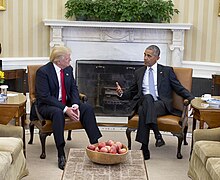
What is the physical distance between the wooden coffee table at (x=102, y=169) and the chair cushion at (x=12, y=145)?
0.44 metres

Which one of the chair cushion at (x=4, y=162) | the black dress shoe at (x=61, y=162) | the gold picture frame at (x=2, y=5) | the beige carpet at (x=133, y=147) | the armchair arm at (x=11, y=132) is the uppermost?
the gold picture frame at (x=2, y=5)

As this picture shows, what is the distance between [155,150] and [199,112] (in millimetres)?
882

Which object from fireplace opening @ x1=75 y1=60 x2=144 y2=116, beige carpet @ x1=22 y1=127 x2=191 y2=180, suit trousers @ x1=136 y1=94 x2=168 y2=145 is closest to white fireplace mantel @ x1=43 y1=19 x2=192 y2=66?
fireplace opening @ x1=75 y1=60 x2=144 y2=116

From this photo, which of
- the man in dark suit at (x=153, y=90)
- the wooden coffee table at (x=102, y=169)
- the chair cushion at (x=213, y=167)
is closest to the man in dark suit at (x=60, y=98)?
the man in dark suit at (x=153, y=90)

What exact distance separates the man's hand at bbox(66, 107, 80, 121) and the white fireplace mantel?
212 cm

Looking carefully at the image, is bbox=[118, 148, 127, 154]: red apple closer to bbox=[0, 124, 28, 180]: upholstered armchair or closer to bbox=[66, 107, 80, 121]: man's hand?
bbox=[0, 124, 28, 180]: upholstered armchair

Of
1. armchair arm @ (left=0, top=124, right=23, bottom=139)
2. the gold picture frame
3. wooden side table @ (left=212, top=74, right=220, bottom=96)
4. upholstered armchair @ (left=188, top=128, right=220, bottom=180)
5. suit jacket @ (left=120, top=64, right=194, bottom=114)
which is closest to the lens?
upholstered armchair @ (left=188, top=128, right=220, bottom=180)

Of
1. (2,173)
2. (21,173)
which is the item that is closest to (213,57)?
(21,173)

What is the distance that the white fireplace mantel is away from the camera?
21.6 ft

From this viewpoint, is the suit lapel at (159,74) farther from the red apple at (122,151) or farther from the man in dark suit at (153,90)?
the red apple at (122,151)

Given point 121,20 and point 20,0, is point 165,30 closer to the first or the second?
point 121,20

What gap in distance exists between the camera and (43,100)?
15.7ft

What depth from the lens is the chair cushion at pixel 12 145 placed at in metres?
3.57

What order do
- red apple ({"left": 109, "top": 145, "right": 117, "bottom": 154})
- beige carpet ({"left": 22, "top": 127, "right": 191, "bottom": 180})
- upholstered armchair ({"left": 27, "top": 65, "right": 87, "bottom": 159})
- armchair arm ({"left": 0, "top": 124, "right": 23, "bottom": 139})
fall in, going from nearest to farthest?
red apple ({"left": 109, "top": 145, "right": 117, "bottom": 154}), armchair arm ({"left": 0, "top": 124, "right": 23, "bottom": 139}), beige carpet ({"left": 22, "top": 127, "right": 191, "bottom": 180}), upholstered armchair ({"left": 27, "top": 65, "right": 87, "bottom": 159})
